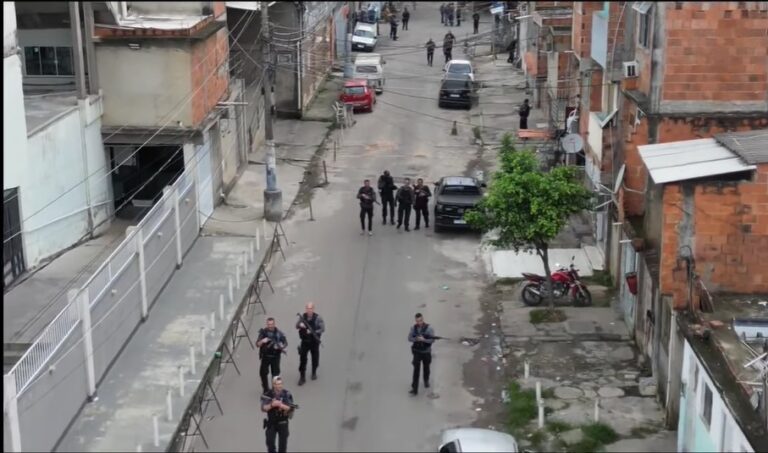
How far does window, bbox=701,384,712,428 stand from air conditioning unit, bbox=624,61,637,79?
7.66m

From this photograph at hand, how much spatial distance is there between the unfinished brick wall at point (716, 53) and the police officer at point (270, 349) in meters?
7.76

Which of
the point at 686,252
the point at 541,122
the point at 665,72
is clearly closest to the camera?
the point at 686,252

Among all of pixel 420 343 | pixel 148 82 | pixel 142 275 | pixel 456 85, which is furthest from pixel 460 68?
pixel 420 343

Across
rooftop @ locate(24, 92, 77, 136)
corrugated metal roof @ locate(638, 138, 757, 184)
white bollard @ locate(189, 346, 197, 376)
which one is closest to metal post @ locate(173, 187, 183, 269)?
rooftop @ locate(24, 92, 77, 136)

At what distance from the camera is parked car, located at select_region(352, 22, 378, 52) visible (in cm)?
5634

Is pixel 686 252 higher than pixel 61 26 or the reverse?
the reverse

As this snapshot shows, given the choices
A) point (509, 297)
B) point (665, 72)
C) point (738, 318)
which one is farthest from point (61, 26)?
point (738, 318)

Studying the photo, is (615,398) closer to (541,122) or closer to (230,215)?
(230,215)

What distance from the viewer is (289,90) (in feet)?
135

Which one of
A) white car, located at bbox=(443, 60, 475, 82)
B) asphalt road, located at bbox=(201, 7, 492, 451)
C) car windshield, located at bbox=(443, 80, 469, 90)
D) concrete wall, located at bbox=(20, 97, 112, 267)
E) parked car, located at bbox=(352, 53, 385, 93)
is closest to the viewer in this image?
asphalt road, located at bbox=(201, 7, 492, 451)

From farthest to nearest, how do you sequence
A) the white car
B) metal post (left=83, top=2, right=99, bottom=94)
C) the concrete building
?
1. the white car
2. metal post (left=83, top=2, right=99, bottom=94)
3. the concrete building

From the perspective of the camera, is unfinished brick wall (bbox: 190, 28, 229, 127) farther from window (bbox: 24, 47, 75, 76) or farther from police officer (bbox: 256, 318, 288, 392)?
police officer (bbox: 256, 318, 288, 392)

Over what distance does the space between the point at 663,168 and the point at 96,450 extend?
9.50 meters

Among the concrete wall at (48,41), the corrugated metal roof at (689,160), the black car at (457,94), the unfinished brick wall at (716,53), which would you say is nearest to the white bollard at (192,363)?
the corrugated metal roof at (689,160)
